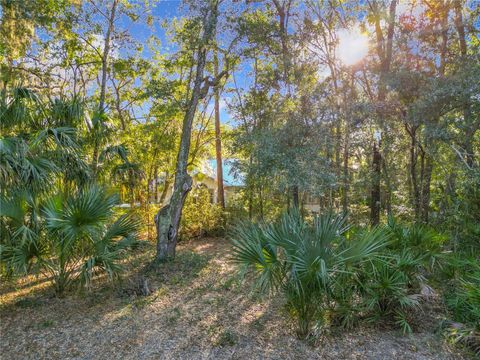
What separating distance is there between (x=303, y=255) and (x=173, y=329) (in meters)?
2.42

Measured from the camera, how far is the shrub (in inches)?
138

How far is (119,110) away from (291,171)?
7.54 meters

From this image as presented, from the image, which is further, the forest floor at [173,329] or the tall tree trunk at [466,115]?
the tall tree trunk at [466,115]

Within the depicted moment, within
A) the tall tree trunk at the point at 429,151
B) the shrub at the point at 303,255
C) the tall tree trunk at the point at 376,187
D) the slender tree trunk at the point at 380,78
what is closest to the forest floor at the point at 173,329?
the shrub at the point at 303,255

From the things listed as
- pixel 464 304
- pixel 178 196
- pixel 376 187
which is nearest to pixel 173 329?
pixel 178 196

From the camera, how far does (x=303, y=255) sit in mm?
3525

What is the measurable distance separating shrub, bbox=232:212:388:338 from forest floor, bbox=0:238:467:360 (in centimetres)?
62

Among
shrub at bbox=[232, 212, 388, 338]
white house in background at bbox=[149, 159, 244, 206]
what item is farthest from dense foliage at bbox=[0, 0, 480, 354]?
white house in background at bbox=[149, 159, 244, 206]

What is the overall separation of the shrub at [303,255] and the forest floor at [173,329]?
616 millimetres

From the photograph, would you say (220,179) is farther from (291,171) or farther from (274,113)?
(291,171)

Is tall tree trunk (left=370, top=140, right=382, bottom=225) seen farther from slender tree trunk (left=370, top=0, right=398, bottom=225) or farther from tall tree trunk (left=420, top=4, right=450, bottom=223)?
tall tree trunk (left=420, top=4, right=450, bottom=223)

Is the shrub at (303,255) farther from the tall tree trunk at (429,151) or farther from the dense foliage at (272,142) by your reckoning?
the tall tree trunk at (429,151)

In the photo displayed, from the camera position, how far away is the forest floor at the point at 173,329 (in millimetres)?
3857

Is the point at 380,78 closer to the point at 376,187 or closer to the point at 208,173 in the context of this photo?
the point at 376,187
